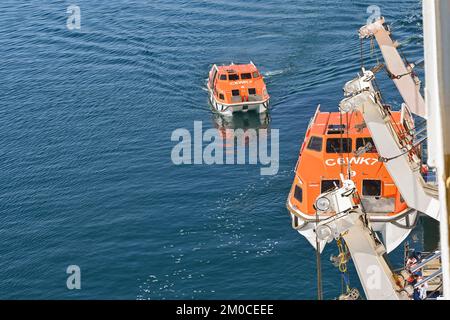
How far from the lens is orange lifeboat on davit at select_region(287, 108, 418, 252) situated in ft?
125

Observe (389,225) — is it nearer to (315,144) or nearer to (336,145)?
(336,145)

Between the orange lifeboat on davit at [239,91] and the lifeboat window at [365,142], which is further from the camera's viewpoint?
the orange lifeboat on davit at [239,91]

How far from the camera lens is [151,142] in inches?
2260

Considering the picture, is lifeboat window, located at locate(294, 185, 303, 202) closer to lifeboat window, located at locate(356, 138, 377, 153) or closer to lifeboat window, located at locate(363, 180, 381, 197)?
lifeboat window, located at locate(363, 180, 381, 197)

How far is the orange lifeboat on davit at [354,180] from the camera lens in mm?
38000

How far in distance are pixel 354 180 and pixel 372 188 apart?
103 centimetres

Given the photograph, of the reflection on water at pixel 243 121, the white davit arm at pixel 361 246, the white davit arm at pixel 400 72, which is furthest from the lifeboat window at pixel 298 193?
the reflection on water at pixel 243 121

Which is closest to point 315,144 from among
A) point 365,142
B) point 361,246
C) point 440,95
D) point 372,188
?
point 365,142

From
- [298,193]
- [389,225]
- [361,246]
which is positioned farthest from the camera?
[298,193]

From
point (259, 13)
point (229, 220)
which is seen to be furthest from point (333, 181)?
point (259, 13)

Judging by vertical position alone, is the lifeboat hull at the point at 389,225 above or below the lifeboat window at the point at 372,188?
below

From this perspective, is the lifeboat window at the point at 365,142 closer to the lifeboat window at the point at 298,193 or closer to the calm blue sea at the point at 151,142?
the lifeboat window at the point at 298,193

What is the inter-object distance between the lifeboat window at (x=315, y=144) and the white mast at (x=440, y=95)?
34924 mm
